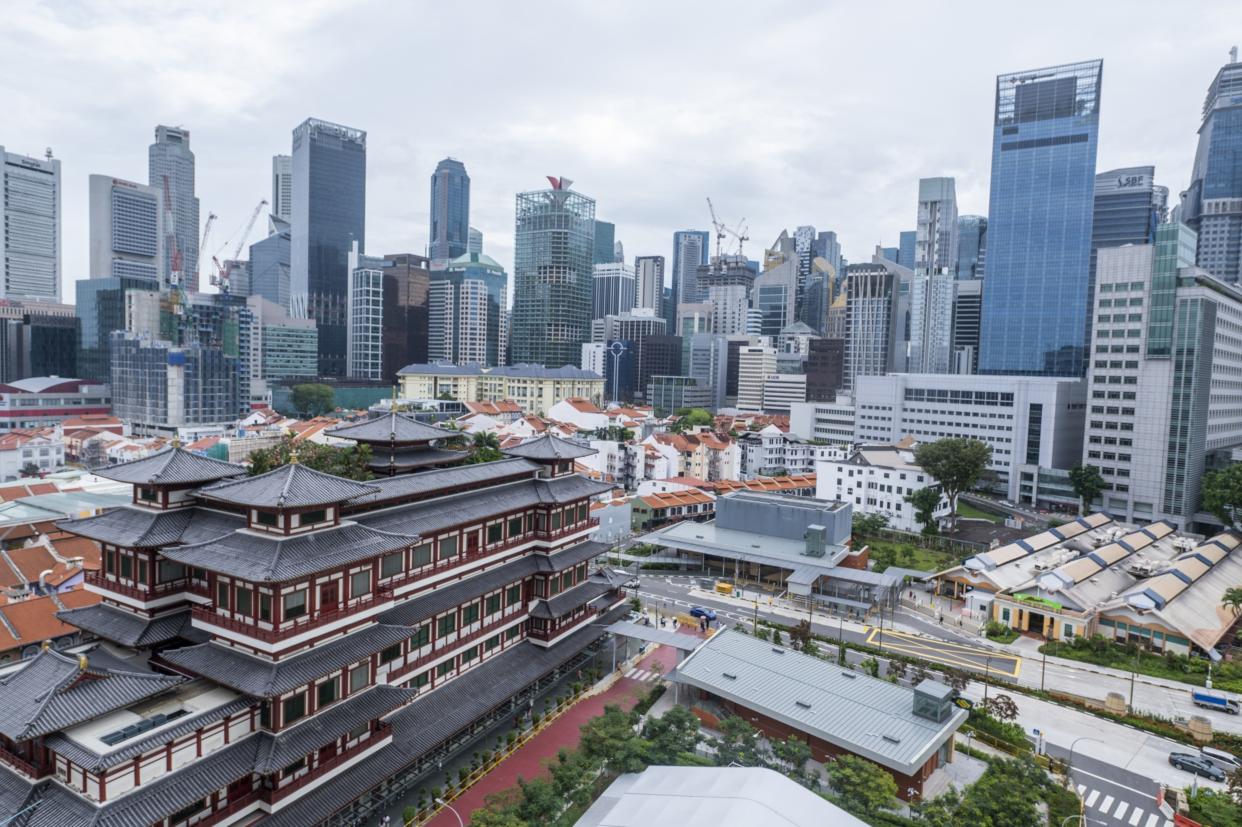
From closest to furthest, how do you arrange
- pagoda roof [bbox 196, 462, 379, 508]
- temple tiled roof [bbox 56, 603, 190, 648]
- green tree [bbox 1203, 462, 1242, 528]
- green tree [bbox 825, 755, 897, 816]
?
pagoda roof [bbox 196, 462, 379, 508] < green tree [bbox 825, 755, 897, 816] < temple tiled roof [bbox 56, 603, 190, 648] < green tree [bbox 1203, 462, 1242, 528]

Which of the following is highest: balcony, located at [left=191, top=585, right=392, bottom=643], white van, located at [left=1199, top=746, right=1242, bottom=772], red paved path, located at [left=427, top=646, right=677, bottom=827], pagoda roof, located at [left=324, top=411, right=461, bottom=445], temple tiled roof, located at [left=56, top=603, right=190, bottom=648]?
pagoda roof, located at [left=324, top=411, right=461, bottom=445]

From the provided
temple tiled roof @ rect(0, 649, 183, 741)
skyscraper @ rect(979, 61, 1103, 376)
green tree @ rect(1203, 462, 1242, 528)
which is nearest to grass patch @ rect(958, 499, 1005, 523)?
green tree @ rect(1203, 462, 1242, 528)

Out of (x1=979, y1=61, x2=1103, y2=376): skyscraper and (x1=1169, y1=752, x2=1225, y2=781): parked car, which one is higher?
(x1=979, y1=61, x2=1103, y2=376): skyscraper

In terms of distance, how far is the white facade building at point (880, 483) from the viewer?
85.2 metres

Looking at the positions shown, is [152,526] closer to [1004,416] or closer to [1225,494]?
[1225,494]

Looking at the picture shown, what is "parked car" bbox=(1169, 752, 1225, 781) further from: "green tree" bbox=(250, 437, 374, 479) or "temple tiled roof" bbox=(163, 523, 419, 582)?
"green tree" bbox=(250, 437, 374, 479)

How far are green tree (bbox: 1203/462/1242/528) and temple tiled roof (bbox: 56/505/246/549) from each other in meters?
98.4

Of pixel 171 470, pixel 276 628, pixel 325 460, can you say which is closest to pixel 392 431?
pixel 325 460

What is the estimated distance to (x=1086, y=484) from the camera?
92.8m

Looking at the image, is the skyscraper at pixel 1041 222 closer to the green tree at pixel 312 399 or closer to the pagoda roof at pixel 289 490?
the green tree at pixel 312 399

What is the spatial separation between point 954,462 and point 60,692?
80834 mm

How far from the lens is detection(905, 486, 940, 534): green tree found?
8044 cm

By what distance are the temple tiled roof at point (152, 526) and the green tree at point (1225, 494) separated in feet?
323

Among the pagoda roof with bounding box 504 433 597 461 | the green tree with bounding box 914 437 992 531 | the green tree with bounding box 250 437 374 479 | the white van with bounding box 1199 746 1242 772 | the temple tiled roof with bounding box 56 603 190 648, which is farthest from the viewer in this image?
the green tree with bounding box 914 437 992 531
